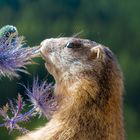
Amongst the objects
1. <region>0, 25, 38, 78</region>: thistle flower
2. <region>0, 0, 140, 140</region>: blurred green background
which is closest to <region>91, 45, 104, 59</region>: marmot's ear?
<region>0, 25, 38, 78</region>: thistle flower

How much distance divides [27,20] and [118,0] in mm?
1442

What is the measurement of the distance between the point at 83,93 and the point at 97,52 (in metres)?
0.08

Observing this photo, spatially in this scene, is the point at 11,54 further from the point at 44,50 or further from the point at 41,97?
the point at 44,50

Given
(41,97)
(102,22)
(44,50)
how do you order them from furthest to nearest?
(102,22) → (44,50) → (41,97)

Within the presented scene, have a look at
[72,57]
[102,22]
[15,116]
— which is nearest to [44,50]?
[72,57]

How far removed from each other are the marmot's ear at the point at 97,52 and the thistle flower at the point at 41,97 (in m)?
0.17

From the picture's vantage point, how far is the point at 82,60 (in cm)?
Result: 123

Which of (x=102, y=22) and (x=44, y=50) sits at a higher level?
(x=44, y=50)

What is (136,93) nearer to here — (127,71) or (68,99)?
(127,71)

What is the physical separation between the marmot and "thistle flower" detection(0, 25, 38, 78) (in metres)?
0.20

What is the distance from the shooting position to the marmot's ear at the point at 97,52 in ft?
3.98

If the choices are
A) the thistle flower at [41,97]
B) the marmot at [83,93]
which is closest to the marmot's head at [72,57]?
the marmot at [83,93]

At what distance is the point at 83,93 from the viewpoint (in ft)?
3.92

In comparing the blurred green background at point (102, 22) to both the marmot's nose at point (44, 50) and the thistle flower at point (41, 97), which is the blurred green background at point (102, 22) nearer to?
the marmot's nose at point (44, 50)
